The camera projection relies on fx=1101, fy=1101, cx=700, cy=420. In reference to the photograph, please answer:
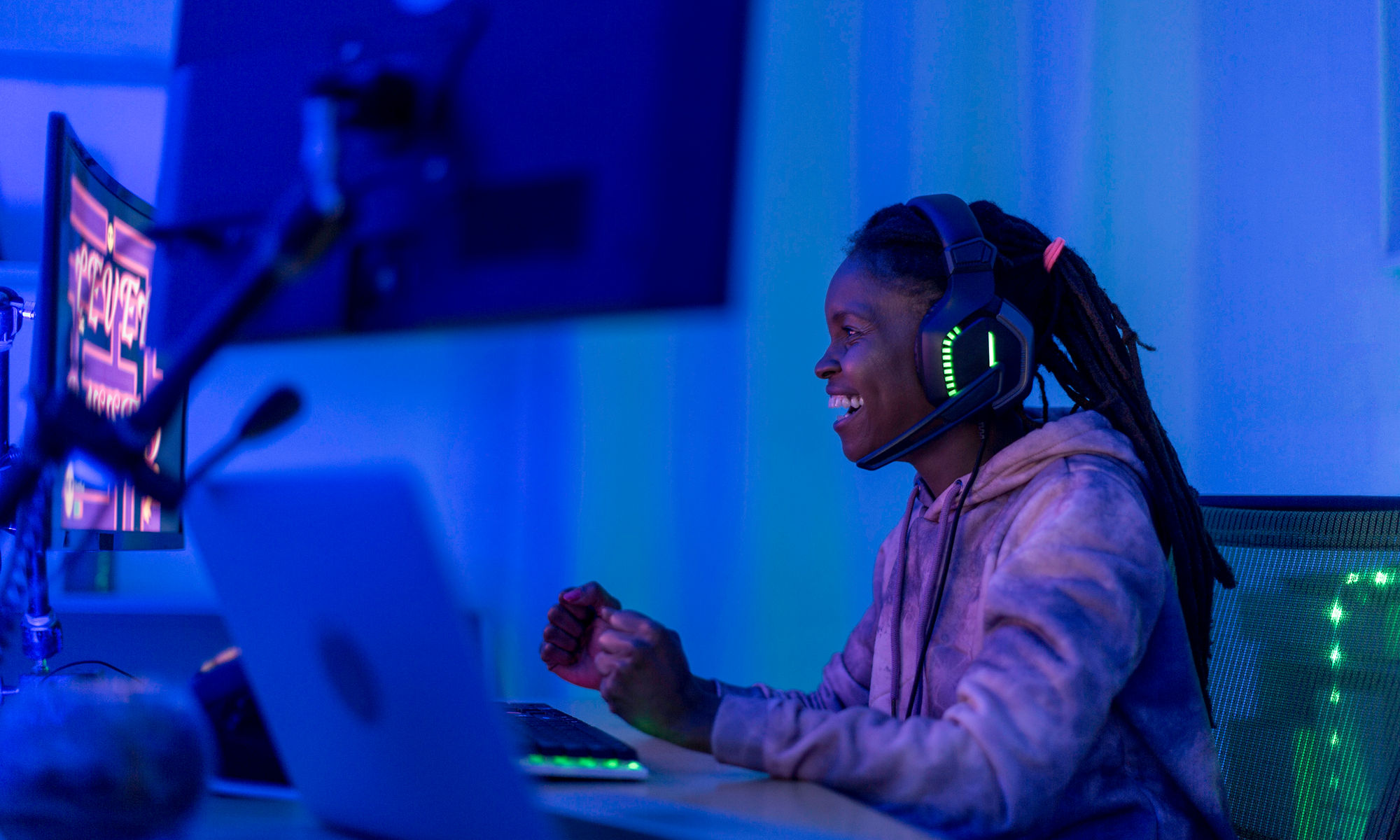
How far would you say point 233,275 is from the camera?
0.66 metres

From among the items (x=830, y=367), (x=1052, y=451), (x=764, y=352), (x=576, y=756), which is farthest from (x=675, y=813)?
(x=764, y=352)

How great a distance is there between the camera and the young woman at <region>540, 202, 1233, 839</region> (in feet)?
2.64

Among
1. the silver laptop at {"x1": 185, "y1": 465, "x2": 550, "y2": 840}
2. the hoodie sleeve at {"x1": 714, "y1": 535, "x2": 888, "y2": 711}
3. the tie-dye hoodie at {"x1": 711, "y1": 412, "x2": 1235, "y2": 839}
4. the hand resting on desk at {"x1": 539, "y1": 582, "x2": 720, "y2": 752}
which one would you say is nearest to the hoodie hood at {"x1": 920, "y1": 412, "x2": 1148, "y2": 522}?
the tie-dye hoodie at {"x1": 711, "y1": 412, "x2": 1235, "y2": 839}

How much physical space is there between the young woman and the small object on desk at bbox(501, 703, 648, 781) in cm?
4

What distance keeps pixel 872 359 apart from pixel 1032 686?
0.47m

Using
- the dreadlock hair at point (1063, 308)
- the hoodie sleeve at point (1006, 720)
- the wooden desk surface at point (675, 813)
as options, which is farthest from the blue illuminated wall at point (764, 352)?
the wooden desk surface at point (675, 813)

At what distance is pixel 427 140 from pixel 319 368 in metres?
1.64

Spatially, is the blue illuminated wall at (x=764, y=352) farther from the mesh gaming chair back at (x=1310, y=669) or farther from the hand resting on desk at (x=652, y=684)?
the hand resting on desk at (x=652, y=684)

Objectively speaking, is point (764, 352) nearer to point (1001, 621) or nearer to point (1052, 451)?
point (1052, 451)

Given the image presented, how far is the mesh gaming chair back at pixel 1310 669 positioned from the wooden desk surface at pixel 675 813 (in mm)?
486

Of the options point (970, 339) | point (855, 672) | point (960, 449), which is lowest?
point (855, 672)

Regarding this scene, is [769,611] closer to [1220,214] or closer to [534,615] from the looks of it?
[534,615]

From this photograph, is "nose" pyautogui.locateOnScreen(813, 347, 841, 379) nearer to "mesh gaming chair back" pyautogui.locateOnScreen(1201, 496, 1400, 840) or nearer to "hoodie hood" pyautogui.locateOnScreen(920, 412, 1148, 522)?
"hoodie hood" pyautogui.locateOnScreen(920, 412, 1148, 522)

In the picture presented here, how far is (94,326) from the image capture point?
101cm
